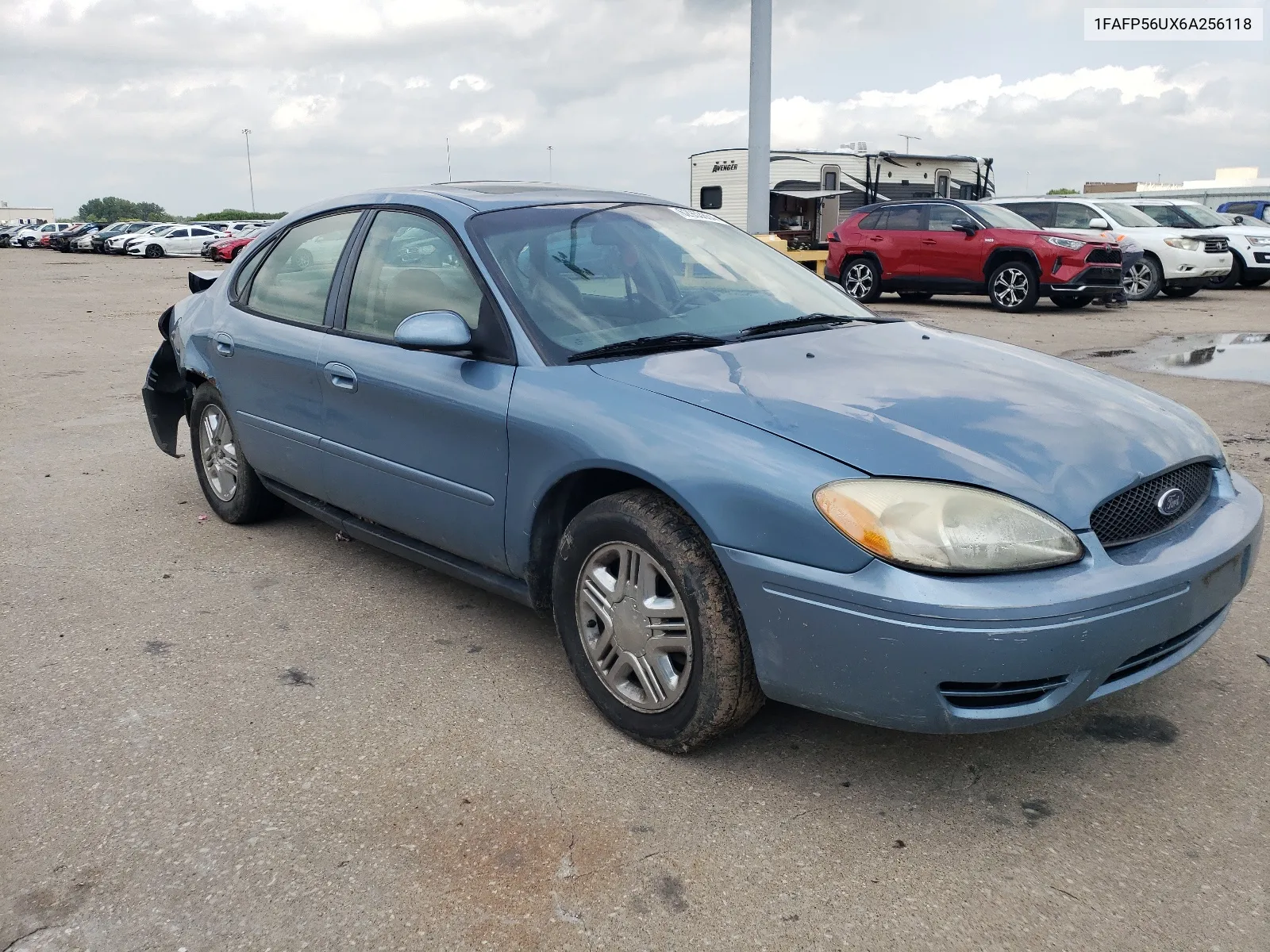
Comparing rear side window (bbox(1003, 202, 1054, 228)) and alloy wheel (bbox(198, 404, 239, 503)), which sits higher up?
rear side window (bbox(1003, 202, 1054, 228))

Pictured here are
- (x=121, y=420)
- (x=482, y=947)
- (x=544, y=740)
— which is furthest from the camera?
(x=121, y=420)

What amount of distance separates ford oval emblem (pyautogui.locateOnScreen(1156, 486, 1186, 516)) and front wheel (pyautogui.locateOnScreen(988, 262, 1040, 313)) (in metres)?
12.6

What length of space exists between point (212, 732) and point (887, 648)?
191cm

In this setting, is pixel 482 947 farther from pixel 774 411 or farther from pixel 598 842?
pixel 774 411

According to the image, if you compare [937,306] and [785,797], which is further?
[937,306]

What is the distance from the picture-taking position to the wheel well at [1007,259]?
14.4 metres

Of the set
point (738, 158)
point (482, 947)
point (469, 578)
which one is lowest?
point (482, 947)

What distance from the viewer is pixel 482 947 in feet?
7.02

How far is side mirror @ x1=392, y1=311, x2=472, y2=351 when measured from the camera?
10.4 ft

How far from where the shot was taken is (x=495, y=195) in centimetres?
381

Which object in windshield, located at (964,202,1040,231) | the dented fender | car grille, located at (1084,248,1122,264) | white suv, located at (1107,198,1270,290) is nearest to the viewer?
the dented fender

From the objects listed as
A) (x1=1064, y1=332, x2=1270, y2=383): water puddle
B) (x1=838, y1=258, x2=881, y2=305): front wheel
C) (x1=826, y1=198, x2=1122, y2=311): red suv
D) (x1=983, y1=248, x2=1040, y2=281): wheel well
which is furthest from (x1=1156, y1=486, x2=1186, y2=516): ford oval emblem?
(x1=838, y1=258, x2=881, y2=305): front wheel

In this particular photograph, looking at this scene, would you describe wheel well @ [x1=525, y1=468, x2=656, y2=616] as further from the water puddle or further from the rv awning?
the rv awning

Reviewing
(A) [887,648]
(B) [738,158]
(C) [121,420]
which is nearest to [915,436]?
(A) [887,648]
